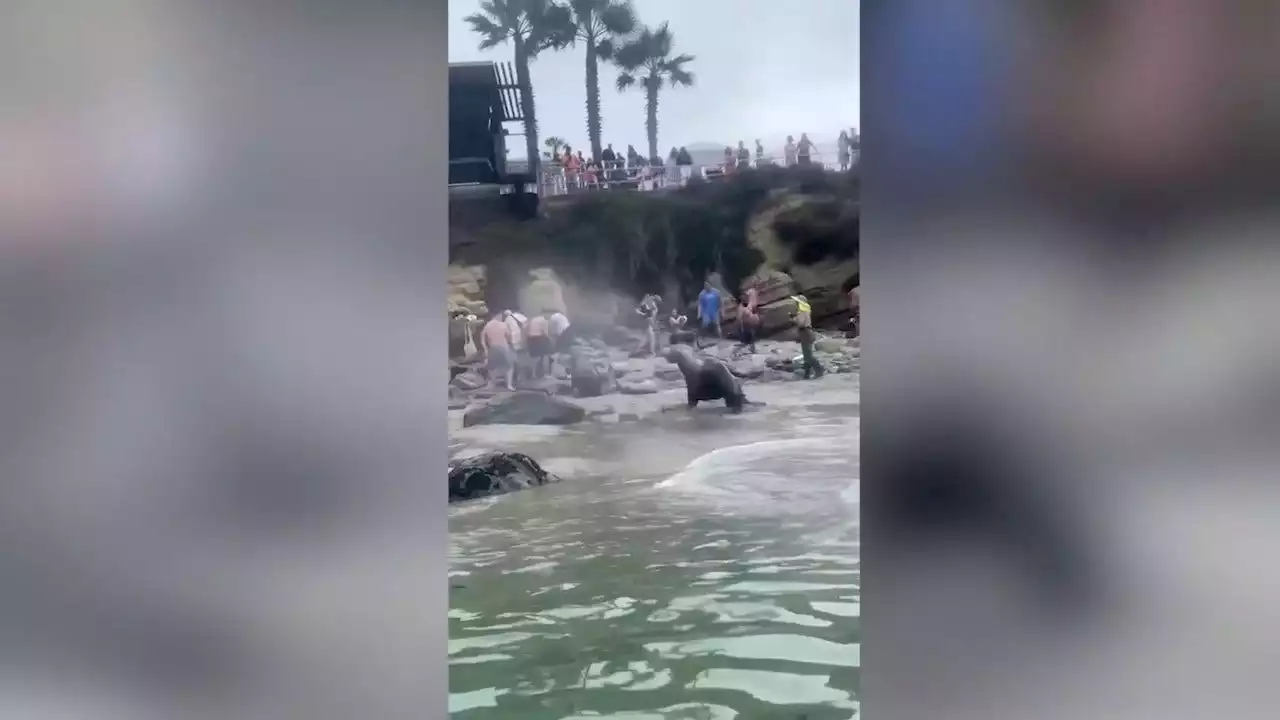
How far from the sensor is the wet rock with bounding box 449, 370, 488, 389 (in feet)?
3.70

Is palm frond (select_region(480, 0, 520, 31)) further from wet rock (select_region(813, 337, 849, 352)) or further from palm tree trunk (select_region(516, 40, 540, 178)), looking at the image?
wet rock (select_region(813, 337, 849, 352))

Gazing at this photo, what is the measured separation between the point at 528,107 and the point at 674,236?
29cm

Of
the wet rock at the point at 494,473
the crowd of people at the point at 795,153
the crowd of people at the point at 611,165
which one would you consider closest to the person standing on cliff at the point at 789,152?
the crowd of people at the point at 795,153

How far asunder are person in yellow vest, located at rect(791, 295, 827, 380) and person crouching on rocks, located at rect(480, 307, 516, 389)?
0.43 m

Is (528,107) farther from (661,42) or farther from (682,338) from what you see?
(682,338)

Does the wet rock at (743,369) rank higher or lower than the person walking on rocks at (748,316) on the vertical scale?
lower

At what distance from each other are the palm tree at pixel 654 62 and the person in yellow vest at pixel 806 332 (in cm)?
37

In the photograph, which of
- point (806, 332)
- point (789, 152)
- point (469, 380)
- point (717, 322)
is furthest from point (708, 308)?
point (469, 380)

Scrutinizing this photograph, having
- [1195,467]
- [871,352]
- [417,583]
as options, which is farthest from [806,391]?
[417,583]

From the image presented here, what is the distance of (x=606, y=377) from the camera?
119 centimetres

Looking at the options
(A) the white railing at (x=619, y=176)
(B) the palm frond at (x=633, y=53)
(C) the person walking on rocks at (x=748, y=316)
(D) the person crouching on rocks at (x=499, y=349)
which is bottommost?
(D) the person crouching on rocks at (x=499, y=349)

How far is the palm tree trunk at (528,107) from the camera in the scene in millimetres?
1144

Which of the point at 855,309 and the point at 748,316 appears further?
the point at 748,316

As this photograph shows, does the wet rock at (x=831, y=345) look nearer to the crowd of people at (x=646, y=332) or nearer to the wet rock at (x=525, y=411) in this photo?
the crowd of people at (x=646, y=332)
